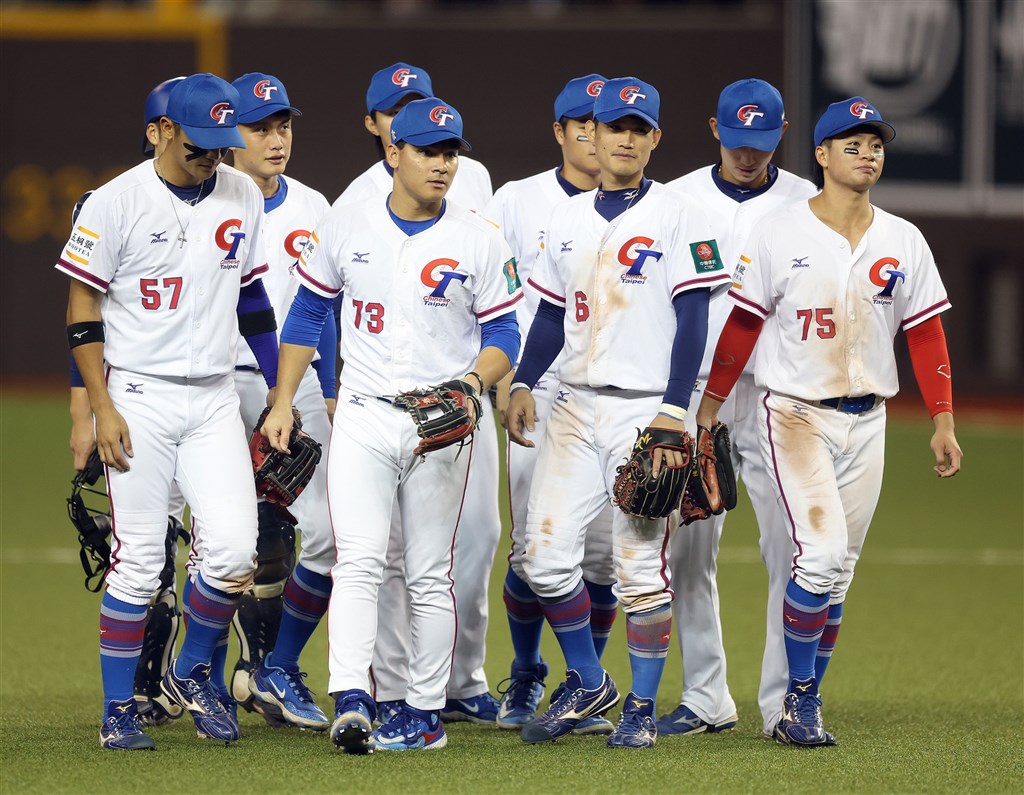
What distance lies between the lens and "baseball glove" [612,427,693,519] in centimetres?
509

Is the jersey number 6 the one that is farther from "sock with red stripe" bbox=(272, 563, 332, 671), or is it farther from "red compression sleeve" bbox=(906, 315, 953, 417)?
"red compression sleeve" bbox=(906, 315, 953, 417)

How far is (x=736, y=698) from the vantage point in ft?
21.4

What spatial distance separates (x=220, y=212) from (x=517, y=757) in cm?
209

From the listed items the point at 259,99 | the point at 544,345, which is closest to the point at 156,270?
the point at 259,99

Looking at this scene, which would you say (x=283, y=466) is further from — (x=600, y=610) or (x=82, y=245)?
(x=600, y=610)

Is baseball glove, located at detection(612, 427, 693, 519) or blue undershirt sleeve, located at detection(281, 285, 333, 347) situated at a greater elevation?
blue undershirt sleeve, located at detection(281, 285, 333, 347)

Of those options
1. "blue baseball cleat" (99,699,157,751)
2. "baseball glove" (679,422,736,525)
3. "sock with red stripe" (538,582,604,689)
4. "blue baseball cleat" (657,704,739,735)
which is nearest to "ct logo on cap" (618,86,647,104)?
"baseball glove" (679,422,736,525)

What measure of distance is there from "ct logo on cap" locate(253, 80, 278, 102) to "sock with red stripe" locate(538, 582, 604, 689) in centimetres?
218

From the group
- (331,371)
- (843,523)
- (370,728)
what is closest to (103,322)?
(331,371)

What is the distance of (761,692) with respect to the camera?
221 inches

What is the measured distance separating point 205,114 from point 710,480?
2110 mm

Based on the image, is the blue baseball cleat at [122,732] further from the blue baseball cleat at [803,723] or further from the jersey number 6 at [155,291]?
the blue baseball cleat at [803,723]

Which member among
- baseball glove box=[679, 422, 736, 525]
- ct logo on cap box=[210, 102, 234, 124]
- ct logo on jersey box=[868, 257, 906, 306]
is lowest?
baseball glove box=[679, 422, 736, 525]

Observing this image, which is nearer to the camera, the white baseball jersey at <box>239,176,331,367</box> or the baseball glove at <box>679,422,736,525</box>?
the baseball glove at <box>679,422,736,525</box>
